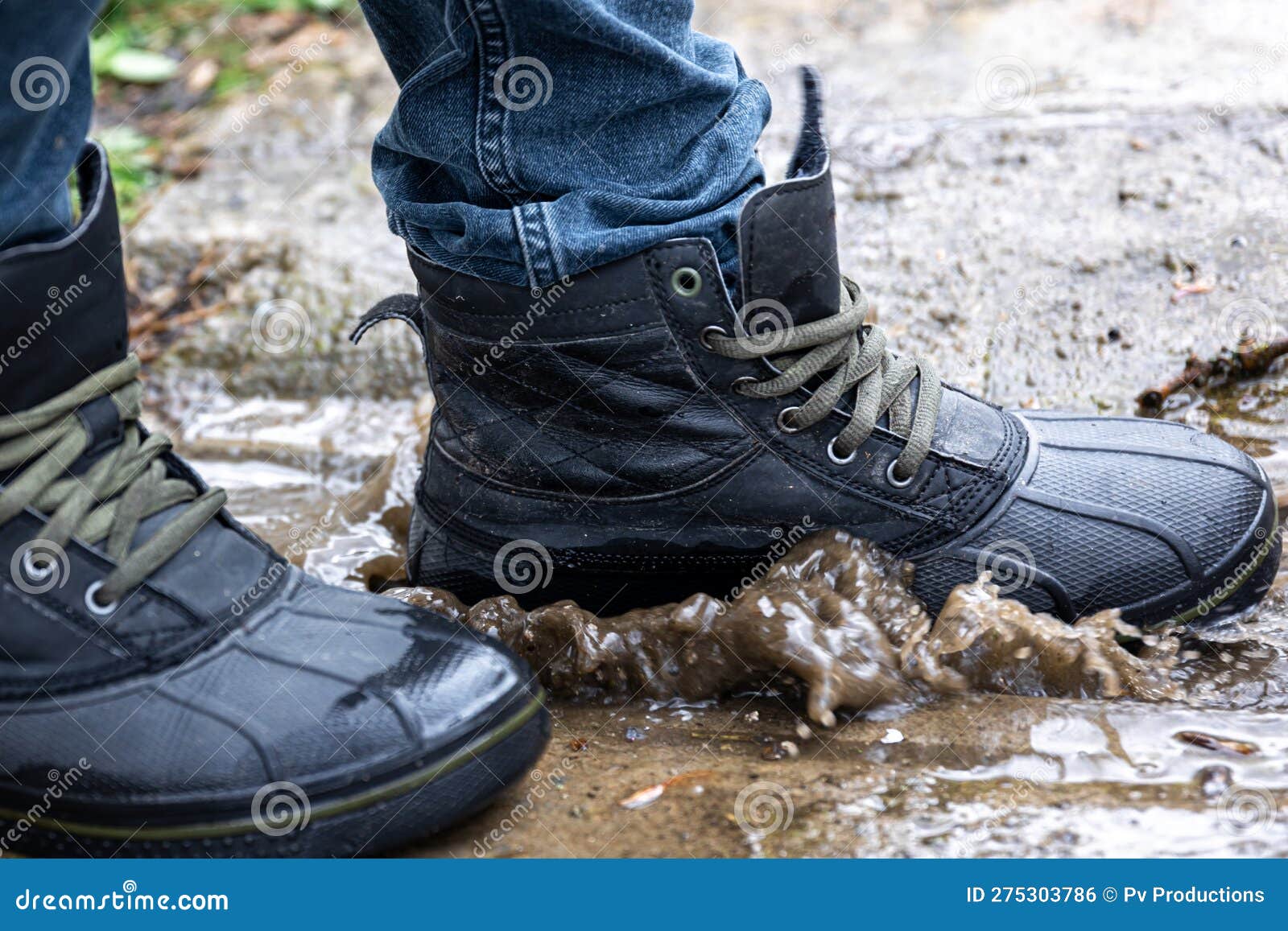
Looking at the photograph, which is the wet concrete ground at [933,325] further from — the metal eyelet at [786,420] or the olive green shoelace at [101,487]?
the olive green shoelace at [101,487]

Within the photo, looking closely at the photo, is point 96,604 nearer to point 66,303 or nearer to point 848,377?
point 66,303

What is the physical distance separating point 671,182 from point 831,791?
0.81m

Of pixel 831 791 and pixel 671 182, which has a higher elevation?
pixel 671 182

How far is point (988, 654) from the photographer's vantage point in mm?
1636

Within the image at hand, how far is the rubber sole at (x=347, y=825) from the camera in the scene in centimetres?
131

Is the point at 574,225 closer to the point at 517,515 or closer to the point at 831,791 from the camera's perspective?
the point at 517,515

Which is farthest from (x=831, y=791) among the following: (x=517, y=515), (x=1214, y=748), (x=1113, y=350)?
(x=1113, y=350)

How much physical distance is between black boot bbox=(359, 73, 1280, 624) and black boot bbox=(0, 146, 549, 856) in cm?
36

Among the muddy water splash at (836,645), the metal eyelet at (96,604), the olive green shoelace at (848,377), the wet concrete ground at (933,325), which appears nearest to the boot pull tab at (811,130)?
the olive green shoelace at (848,377)

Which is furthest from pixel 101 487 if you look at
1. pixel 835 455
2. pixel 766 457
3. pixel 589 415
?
pixel 835 455

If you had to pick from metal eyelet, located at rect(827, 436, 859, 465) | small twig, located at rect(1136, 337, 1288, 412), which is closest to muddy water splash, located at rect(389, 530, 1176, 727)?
metal eyelet, located at rect(827, 436, 859, 465)

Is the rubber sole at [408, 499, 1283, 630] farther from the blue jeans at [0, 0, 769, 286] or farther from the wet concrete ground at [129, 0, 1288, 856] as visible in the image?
the blue jeans at [0, 0, 769, 286]

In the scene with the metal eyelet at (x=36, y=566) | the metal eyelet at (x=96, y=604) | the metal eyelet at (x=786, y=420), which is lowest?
the metal eyelet at (x=96, y=604)

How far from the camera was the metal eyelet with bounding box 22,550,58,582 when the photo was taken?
135 centimetres
